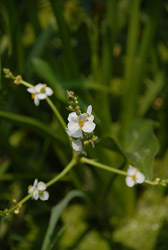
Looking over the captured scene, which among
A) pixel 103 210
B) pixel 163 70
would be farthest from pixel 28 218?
pixel 163 70

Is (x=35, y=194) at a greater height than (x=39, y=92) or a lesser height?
lesser

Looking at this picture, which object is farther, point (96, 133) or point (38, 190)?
point (96, 133)

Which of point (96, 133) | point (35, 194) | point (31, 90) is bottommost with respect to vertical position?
point (35, 194)

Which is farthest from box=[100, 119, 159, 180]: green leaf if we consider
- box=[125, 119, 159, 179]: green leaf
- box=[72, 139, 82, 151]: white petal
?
box=[72, 139, 82, 151]: white petal

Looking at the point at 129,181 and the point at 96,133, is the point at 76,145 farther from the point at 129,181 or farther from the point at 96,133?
the point at 96,133

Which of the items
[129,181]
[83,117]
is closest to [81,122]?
[83,117]

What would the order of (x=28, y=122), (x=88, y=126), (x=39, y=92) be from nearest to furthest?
1. (x=88, y=126)
2. (x=39, y=92)
3. (x=28, y=122)

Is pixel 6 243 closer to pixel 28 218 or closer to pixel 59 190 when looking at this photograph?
pixel 28 218

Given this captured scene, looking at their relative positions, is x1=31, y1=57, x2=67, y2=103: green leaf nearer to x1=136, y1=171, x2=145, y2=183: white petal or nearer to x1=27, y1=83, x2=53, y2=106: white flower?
x1=27, y1=83, x2=53, y2=106: white flower
